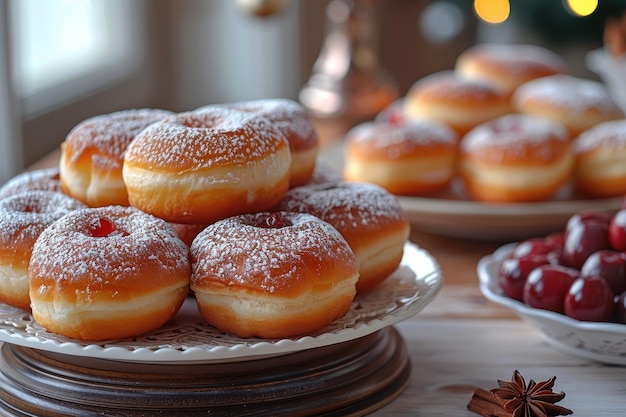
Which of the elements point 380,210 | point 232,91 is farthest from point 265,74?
point 380,210

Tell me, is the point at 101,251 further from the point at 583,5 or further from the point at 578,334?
the point at 583,5

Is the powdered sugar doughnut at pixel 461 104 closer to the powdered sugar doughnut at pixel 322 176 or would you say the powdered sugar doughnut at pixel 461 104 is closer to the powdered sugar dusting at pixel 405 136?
the powdered sugar dusting at pixel 405 136

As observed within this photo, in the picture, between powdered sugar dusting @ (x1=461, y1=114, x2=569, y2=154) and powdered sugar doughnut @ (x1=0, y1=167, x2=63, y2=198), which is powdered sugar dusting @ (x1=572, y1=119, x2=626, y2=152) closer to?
powdered sugar dusting @ (x1=461, y1=114, x2=569, y2=154)

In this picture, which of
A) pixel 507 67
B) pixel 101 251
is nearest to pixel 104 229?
pixel 101 251

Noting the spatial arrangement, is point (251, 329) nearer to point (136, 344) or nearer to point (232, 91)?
point (136, 344)

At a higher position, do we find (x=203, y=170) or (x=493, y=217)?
(x=203, y=170)

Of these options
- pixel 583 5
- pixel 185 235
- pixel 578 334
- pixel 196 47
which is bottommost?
pixel 196 47

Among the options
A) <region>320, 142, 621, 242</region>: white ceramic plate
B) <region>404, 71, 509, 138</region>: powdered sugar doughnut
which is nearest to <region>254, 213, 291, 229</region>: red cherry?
<region>320, 142, 621, 242</region>: white ceramic plate
